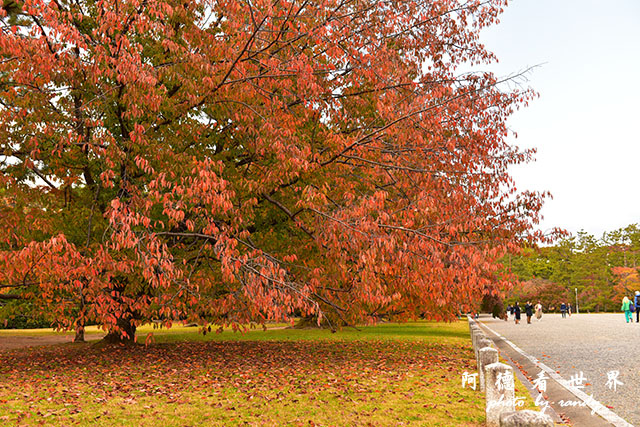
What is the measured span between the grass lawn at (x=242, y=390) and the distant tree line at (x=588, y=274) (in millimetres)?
61876

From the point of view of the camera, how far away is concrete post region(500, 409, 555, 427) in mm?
4336

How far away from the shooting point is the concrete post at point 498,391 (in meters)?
5.96

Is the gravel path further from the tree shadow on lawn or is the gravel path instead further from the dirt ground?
the dirt ground

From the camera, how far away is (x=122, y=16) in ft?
32.5

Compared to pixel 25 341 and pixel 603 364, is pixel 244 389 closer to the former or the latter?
pixel 603 364

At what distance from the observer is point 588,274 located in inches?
3007

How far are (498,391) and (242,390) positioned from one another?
472 cm

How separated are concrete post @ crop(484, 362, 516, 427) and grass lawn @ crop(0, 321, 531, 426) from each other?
15.4 inches

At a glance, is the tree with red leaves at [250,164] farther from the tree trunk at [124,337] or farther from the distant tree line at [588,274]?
the distant tree line at [588,274]

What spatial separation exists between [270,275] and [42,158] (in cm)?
668

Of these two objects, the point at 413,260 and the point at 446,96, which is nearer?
the point at 413,260

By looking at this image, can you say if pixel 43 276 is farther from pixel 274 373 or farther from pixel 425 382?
pixel 425 382

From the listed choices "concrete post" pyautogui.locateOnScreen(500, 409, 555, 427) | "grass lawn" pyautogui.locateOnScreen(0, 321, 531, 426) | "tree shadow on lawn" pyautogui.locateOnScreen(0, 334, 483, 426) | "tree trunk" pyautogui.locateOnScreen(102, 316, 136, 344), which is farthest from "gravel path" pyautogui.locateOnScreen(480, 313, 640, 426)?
"tree trunk" pyautogui.locateOnScreen(102, 316, 136, 344)

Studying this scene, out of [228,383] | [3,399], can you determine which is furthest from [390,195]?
[3,399]
